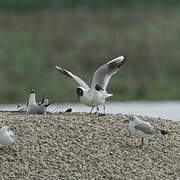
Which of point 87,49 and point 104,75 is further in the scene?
point 87,49

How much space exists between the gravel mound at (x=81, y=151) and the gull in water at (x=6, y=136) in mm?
175

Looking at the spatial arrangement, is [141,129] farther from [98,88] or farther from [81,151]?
[98,88]

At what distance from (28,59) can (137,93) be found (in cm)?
412

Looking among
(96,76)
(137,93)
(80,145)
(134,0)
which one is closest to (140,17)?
(134,0)

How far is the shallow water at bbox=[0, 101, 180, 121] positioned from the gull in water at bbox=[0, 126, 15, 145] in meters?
10.2

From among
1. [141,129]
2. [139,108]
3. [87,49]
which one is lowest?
[141,129]

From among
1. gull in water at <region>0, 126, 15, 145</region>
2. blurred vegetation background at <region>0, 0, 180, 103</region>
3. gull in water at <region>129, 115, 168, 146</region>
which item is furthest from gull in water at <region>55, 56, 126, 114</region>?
blurred vegetation background at <region>0, 0, 180, 103</region>

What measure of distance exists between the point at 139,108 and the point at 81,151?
13.5 m

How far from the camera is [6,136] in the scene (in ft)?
36.4

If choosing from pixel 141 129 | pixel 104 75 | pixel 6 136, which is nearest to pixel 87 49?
pixel 104 75

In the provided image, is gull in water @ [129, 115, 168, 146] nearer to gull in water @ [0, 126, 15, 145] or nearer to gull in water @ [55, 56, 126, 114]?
gull in water @ [0, 126, 15, 145]

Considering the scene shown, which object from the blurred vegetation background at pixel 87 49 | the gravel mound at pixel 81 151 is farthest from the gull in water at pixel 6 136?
the blurred vegetation background at pixel 87 49

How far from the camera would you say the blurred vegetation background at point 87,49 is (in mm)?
28484

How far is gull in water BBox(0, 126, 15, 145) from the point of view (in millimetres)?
11070
